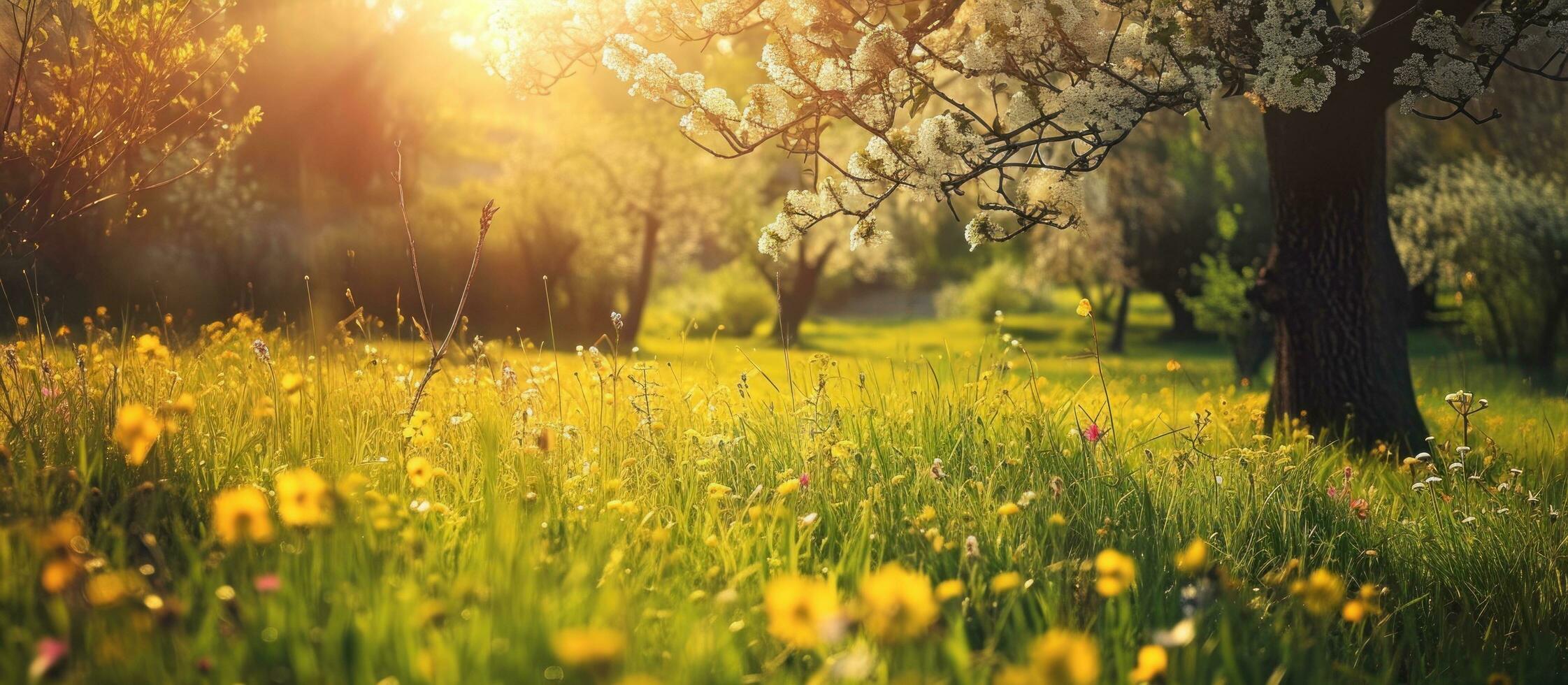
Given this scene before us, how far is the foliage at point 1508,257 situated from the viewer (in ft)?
51.3

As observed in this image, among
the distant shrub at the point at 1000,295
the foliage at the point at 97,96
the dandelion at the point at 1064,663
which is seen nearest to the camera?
the dandelion at the point at 1064,663

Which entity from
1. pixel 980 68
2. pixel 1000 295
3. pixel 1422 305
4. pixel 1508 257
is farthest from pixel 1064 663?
pixel 1000 295

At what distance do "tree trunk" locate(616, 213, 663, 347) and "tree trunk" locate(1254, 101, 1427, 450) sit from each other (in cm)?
1662

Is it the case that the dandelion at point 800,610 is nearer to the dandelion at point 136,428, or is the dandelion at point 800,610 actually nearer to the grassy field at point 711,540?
the grassy field at point 711,540

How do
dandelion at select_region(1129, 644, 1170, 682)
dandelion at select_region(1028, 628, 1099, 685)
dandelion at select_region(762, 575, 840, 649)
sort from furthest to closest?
1. dandelion at select_region(1129, 644, 1170, 682)
2. dandelion at select_region(762, 575, 840, 649)
3. dandelion at select_region(1028, 628, 1099, 685)

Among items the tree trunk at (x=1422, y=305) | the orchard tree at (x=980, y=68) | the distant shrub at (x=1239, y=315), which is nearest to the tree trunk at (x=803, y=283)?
the distant shrub at (x=1239, y=315)

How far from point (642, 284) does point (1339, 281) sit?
56.3ft

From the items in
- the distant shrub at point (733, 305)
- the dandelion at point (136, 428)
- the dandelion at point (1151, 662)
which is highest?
the distant shrub at point (733, 305)

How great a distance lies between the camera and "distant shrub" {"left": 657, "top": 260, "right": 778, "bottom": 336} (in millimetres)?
31984

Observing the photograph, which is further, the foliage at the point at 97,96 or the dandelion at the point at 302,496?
the foliage at the point at 97,96

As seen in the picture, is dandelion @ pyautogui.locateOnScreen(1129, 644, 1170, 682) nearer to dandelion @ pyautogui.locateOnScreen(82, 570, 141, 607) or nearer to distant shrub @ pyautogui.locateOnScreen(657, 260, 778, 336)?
dandelion @ pyautogui.locateOnScreen(82, 570, 141, 607)

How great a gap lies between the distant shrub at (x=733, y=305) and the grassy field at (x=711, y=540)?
80.8ft

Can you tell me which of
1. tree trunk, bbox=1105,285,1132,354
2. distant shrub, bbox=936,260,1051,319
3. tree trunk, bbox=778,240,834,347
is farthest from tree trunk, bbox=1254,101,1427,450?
distant shrub, bbox=936,260,1051,319

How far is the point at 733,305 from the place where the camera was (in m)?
32.0
